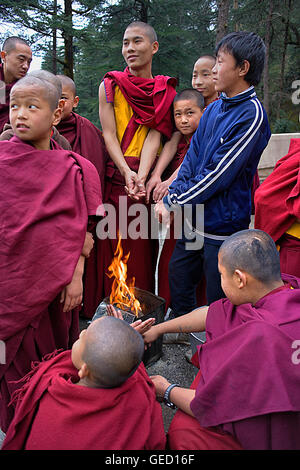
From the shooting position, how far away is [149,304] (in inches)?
103

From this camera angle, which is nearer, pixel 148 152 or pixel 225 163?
pixel 225 163

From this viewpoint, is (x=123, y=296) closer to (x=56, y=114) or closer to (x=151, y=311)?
(x=151, y=311)

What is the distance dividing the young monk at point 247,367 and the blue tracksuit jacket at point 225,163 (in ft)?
→ 2.12

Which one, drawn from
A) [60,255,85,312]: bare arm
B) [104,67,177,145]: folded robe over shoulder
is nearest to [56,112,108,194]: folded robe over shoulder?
[104,67,177,145]: folded robe over shoulder

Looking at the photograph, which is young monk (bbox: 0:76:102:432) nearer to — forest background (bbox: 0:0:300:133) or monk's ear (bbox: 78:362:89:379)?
monk's ear (bbox: 78:362:89:379)

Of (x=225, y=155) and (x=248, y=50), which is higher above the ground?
(x=248, y=50)

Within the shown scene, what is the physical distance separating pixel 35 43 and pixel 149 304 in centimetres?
1057

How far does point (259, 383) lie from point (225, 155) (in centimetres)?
132

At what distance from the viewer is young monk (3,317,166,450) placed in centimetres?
130

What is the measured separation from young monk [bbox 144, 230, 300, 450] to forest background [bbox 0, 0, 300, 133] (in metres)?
7.13

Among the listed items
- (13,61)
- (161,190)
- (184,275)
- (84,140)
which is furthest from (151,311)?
(13,61)

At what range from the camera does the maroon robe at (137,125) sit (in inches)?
118

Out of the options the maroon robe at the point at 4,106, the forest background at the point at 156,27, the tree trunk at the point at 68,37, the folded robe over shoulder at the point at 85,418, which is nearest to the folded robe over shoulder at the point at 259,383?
the folded robe over shoulder at the point at 85,418

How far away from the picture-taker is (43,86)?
1705 millimetres
